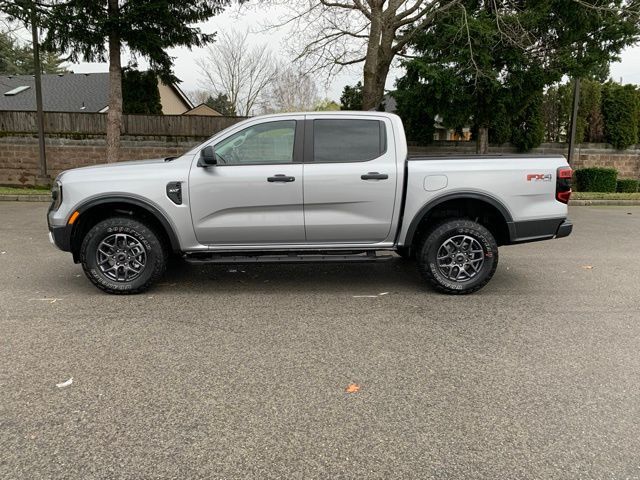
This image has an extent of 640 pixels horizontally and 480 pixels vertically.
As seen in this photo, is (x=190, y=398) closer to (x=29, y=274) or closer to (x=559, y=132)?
(x=29, y=274)

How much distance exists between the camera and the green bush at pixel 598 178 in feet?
54.0

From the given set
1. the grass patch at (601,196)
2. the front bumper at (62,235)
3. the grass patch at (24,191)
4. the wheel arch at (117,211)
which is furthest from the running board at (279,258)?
the grass patch at (601,196)

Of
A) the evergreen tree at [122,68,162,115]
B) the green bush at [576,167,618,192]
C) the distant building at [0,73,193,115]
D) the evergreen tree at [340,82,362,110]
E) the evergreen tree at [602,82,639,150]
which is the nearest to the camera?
the green bush at [576,167,618,192]

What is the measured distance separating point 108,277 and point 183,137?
1179cm

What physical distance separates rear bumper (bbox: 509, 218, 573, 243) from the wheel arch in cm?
364

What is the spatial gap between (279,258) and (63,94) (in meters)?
28.9

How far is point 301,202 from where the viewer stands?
5.21 metres

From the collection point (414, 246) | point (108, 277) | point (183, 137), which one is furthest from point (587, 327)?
point (183, 137)

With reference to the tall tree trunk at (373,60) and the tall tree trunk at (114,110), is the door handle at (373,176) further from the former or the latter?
the tall tree trunk at (114,110)

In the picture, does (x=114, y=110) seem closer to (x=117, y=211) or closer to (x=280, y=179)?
(x=117, y=211)

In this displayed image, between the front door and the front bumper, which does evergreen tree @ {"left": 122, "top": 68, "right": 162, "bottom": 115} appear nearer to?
the front bumper

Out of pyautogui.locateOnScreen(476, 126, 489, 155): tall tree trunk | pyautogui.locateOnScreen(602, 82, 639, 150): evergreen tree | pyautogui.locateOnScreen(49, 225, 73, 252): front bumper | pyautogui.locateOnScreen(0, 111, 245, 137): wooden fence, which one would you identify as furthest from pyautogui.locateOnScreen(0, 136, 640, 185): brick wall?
pyautogui.locateOnScreen(49, 225, 73, 252): front bumper

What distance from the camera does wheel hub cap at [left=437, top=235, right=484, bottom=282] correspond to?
17.6 ft

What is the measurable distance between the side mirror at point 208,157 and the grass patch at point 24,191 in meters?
11.3
